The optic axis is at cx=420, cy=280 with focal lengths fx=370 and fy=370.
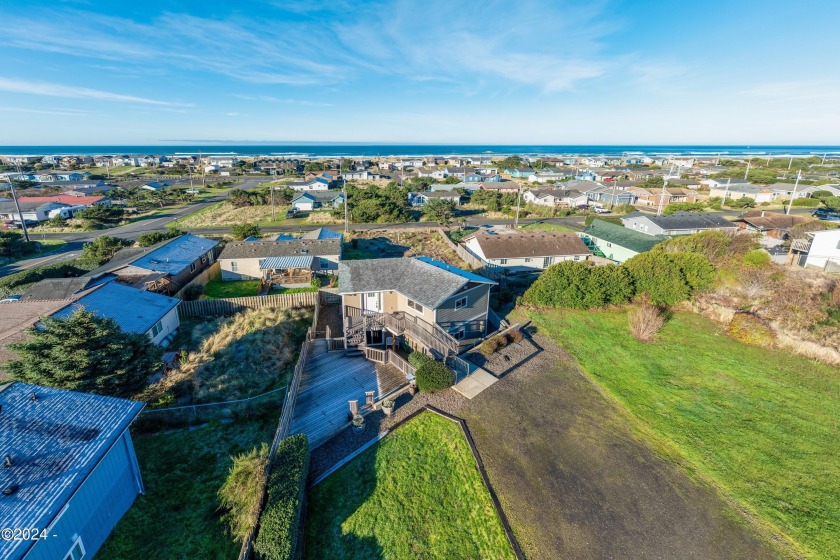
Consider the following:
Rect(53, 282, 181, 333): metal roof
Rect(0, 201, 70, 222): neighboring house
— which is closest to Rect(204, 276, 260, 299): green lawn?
Rect(53, 282, 181, 333): metal roof

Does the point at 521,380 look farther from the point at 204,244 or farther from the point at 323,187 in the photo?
the point at 323,187

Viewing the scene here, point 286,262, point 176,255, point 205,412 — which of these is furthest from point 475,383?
point 176,255

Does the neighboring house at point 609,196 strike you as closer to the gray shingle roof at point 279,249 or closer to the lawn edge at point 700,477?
the gray shingle roof at point 279,249

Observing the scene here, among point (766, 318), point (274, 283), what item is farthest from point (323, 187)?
point (766, 318)

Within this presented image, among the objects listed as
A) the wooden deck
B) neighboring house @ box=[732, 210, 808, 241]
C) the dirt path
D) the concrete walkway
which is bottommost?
the dirt path

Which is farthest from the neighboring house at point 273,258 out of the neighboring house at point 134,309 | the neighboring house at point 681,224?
the neighboring house at point 681,224

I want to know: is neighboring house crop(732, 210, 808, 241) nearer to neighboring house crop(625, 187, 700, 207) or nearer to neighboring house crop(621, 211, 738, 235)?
neighboring house crop(621, 211, 738, 235)
